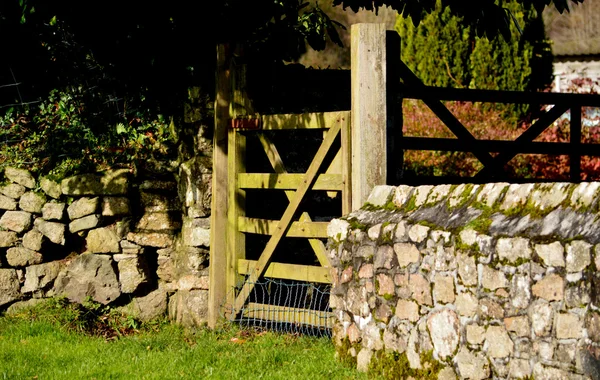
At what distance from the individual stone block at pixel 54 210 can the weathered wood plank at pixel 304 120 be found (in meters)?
2.31

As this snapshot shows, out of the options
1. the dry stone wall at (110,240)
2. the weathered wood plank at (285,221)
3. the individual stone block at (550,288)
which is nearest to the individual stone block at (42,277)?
the dry stone wall at (110,240)

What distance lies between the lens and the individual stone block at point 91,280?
26.9 feet

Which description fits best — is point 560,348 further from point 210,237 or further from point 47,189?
point 47,189

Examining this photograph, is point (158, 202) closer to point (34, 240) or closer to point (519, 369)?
point (34, 240)

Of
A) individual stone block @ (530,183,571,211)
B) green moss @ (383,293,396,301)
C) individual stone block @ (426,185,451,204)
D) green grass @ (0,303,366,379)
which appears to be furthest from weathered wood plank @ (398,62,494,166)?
individual stone block @ (530,183,571,211)

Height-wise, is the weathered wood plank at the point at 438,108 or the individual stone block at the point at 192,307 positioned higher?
the weathered wood plank at the point at 438,108

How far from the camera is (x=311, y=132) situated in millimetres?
7918

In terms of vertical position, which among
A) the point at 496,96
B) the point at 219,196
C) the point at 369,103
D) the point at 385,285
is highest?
the point at 496,96

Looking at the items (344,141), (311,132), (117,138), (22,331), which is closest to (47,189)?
(117,138)

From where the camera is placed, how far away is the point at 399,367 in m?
5.52

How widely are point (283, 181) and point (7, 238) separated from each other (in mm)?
3021

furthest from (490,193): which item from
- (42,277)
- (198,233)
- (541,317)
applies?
(42,277)

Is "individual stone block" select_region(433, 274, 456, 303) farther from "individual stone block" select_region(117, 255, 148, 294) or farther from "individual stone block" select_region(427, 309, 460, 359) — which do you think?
"individual stone block" select_region(117, 255, 148, 294)

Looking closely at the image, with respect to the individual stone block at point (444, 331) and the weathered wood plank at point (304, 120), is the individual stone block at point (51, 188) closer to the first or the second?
the weathered wood plank at point (304, 120)
